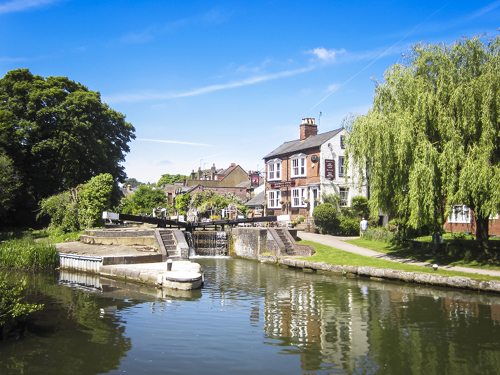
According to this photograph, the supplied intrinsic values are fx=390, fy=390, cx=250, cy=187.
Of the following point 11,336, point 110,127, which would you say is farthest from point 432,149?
point 110,127

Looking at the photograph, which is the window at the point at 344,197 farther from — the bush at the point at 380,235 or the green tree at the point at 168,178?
the green tree at the point at 168,178

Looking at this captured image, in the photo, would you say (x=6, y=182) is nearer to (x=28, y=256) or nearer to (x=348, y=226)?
(x=28, y=256)

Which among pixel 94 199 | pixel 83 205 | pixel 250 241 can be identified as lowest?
pixel 250 241

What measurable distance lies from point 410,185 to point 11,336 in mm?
15163

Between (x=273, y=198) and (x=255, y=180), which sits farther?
(x=255, y=180)

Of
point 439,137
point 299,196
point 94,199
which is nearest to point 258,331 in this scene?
point 439,137

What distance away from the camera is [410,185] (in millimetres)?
16922

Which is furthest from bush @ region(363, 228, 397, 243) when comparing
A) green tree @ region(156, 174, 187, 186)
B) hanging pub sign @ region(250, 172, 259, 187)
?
green tree @ region(156, 174, 187, 186)

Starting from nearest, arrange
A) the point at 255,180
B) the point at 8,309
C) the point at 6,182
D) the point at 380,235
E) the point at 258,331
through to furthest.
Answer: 1. the point at 8,309
2. the point at 258,331
3. the point at 380,235
4. the point at 6,182
5. the point at 255,180

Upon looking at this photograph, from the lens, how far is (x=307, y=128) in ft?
126

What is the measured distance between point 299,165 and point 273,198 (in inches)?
194

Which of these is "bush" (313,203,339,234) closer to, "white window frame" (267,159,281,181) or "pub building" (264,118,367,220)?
"pub building" (264,118,367,220)

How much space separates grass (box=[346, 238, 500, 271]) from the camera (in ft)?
56.2

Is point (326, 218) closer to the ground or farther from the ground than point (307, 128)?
closer to the ground
